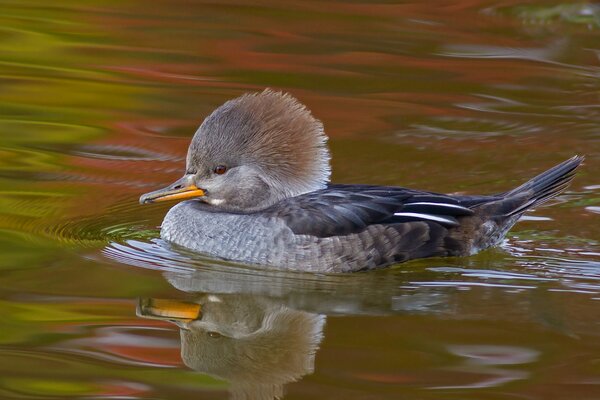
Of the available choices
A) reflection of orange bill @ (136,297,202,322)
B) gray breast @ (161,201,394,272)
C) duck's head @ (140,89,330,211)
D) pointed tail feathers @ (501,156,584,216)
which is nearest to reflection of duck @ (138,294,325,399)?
reflection of orange bill @ (136,297,202,322)

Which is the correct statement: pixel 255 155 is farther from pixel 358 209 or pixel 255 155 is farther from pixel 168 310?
pixel 168 310

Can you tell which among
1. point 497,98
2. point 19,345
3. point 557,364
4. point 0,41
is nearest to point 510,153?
point 497,98

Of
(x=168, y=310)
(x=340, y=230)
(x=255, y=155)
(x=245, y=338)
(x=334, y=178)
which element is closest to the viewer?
(x=245, y=338)

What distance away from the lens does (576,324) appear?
23.8 ft

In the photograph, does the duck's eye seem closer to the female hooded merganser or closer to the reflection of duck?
the female hooded merganser

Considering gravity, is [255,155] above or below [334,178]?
above

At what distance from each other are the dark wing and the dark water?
1.13ft

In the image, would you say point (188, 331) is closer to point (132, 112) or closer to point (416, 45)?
point (132, 112)

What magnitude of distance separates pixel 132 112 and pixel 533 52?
4765 millimetres

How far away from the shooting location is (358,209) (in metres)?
8.46

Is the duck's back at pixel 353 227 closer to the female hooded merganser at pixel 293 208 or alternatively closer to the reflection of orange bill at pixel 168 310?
the female hooded merganser at pixel 293 208

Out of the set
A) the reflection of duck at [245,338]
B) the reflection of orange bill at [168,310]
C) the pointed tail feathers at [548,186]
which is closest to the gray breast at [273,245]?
the reflection of duck at [245,338]

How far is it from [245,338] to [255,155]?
180 centimetres

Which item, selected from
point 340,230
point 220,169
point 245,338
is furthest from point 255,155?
point 245,338
